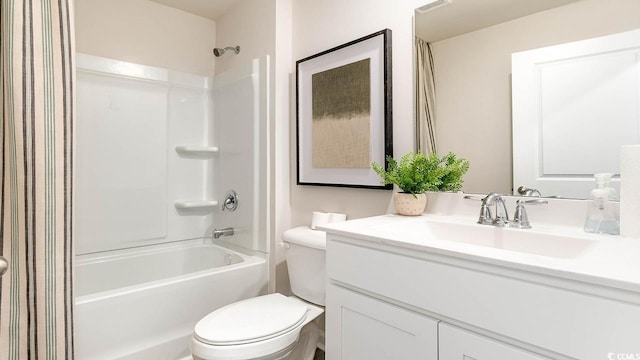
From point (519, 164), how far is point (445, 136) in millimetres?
314

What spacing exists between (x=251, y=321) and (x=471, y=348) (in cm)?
88

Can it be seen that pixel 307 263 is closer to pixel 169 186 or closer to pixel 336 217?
pixel 336 217

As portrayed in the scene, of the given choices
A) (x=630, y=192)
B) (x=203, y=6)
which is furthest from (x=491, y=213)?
(x=203, y=6)

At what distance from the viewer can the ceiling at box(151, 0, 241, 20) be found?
2.37 m

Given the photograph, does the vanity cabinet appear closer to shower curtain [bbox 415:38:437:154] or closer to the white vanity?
the white vanity

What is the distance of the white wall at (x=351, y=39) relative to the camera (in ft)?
5.09

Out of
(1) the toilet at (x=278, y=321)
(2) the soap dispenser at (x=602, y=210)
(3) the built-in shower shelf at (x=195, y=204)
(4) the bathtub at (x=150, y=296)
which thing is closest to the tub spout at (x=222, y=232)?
(4) the bathtub at (x=150, y=296)

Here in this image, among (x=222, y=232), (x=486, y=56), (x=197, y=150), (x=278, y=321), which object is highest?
(x=486, y=56)

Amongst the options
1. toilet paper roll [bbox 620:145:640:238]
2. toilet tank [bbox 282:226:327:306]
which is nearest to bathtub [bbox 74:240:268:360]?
toilet tank [bbox 282:226:327:306]

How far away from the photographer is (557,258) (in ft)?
2.98

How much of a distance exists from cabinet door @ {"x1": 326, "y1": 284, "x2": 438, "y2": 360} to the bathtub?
0.88 metres

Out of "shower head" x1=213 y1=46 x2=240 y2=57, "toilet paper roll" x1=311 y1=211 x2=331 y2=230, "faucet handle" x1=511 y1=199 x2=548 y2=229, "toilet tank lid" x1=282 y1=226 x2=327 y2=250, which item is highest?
"shower head" x1=213 y1=46 x2=240 y2=57

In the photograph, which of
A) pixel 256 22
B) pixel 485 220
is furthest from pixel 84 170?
pixel 485 220

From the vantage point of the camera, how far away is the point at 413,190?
4.71 feet
